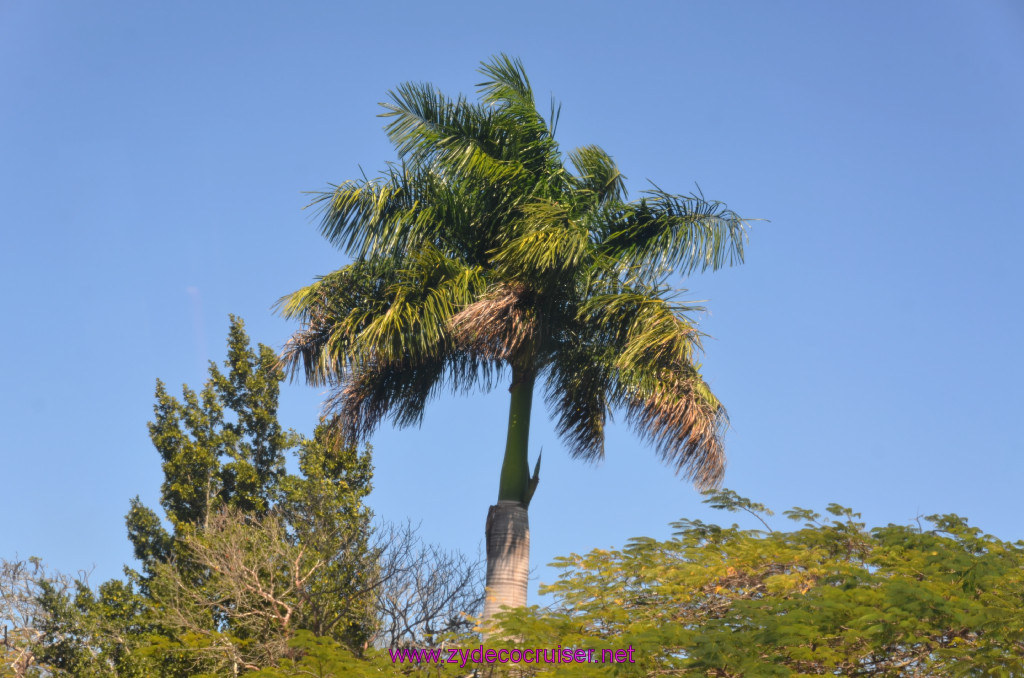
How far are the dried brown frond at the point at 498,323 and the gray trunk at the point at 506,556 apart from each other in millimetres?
2079

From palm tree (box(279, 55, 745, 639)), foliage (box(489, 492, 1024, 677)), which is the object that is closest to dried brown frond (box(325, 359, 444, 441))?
palm tree (box(279, 55, 745, 639))

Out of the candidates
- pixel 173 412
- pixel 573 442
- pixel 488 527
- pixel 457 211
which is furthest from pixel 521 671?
pixel 173 412

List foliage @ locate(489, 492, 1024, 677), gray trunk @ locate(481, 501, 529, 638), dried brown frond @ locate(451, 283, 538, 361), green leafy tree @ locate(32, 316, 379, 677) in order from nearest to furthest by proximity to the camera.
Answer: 1. foliage @ locate(489, 492, 1024, 677)
2. gray trunk @ locate(481, 501, 529, 638)
3. dried brown frond @ locate(451, 283, 538, 361)
4. green leafy tree @ locate(32, 316, 379, 677)

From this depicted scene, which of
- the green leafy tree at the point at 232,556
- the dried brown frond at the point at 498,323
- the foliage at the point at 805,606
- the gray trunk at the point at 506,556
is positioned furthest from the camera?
the green leafy tree at the point at 232,556

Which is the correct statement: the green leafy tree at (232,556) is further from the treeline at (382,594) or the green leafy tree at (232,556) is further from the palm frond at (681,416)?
the palm frond at (681,416)

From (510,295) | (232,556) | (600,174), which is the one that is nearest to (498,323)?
(510,295)

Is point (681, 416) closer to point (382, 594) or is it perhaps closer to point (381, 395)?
point (381, 395)

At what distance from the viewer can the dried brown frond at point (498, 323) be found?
1293 cm

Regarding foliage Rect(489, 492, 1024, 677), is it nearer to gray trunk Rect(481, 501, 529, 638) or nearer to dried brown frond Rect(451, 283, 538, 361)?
gray trunk Rect(481, 501, 529, 638)

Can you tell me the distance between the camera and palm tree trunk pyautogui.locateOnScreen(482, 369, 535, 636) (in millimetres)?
12648

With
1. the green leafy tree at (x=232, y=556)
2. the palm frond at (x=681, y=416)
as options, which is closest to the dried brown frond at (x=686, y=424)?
the palm frond at (x=681, y=416)

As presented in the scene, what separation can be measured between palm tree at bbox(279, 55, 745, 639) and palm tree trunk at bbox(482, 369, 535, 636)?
20mm

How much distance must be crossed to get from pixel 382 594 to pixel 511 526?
25.2ft

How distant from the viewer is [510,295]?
13.3m
